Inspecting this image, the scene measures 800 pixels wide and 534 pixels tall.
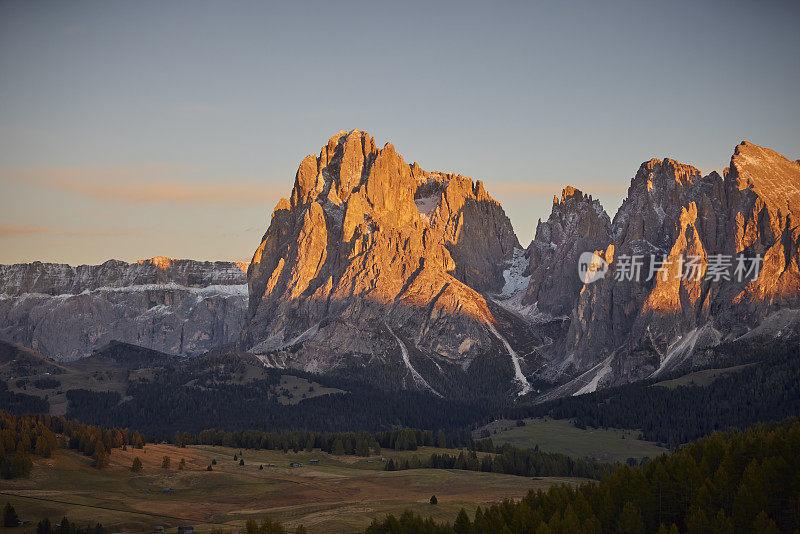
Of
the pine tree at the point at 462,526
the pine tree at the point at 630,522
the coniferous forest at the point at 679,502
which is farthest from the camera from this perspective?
the pine tree at the point at 462,526

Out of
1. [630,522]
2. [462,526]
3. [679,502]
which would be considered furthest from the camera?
[462,526]

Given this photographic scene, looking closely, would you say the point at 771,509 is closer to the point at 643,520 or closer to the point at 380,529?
the point at 643,520

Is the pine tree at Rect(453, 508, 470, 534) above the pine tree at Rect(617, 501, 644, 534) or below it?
below

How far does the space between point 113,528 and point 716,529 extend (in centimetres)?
11724

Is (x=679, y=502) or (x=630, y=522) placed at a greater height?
(x=679, y=502)

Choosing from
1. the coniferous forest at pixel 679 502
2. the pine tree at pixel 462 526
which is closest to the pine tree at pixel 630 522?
the coniferous forest at pixel 679 502

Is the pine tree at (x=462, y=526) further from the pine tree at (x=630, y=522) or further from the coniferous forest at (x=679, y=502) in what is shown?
the pine tree at (x=630, y=522)

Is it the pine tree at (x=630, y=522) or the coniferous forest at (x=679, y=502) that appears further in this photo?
the pine tree at (x=630, y=522)

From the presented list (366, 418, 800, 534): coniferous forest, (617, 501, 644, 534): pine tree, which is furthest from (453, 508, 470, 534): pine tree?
(617, 501, 644, 534): pine tree

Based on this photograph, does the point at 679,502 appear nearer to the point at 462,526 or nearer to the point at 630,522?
the point at 630,522

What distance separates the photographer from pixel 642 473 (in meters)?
181

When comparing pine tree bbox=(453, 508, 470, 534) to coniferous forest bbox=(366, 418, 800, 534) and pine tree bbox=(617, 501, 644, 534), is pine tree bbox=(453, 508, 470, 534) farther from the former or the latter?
pine tree bbox=(617, 501, 644, 534)

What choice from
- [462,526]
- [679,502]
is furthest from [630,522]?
[462,526]

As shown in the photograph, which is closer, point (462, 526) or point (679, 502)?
point (679, 502)
